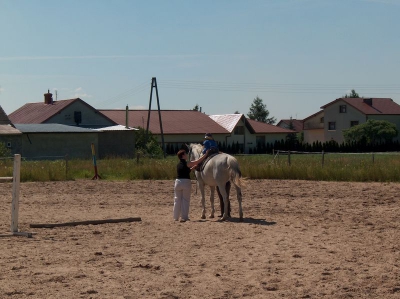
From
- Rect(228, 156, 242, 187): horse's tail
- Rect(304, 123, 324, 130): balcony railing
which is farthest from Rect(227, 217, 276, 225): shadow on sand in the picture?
Rect(304, 123, 324, 130): balcony railing

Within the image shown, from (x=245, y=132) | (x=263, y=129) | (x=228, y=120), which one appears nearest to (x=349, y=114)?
(x=263, y=129)

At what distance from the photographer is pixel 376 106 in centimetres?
8844

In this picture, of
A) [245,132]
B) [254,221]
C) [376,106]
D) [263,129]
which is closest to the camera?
[254,221]

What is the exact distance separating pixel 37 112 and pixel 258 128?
28.0m

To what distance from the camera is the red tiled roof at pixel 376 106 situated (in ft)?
285

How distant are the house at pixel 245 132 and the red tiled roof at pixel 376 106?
9.26m

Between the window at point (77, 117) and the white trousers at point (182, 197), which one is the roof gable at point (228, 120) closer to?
the window at point (77, 117)

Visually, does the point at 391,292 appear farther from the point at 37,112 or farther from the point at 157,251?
the point at 37,112

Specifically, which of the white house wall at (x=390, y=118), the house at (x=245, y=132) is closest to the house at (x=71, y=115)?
the house at (x=245, y=132)

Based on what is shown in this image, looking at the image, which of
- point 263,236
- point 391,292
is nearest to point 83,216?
point 263,236

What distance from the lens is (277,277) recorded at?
9281mm

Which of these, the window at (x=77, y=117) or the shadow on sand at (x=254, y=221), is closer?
the shadow on sand at (x=254, y=221)

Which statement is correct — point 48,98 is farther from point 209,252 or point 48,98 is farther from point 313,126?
point 209,252

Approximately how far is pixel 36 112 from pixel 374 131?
119 feet
